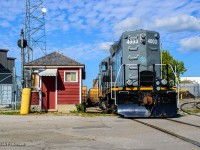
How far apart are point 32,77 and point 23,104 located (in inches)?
155

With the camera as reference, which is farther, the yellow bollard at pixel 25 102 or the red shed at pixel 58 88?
the red shed at pixel 58 88

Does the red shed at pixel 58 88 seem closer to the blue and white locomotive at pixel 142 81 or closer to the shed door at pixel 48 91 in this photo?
the shed door at pixel 48 91

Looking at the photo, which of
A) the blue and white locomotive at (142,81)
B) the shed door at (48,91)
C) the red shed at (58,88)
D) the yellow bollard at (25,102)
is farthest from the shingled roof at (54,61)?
the blue and white locomotive at (142,81)

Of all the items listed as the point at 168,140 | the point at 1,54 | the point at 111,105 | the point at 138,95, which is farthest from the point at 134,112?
the point at 1,54

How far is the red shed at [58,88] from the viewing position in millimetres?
24812

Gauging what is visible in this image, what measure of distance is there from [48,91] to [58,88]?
0.75m

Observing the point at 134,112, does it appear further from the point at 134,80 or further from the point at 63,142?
the point at 63,142

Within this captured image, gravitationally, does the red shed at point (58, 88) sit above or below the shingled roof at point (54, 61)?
below

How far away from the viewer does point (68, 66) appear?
984 inches

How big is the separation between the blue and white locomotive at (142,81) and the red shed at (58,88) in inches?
266

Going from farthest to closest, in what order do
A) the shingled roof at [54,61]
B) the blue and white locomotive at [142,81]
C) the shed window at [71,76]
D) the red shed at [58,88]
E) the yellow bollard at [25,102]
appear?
1. the shingled roof at [54,61]
2. the shed window at [71,76]
3. the red shed at [58,88]
4. the yellow bollard at [25,102]
5. the blue and white locomotive at [142,81]

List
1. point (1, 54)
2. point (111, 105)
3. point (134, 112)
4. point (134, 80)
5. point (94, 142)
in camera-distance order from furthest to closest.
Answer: point (1, 54), point (111, 105), point (134, 80), point (134, 112), point (94, 142)

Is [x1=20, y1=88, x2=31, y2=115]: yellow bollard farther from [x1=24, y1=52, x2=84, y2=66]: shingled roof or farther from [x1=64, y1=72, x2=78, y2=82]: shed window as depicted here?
A: [x1=64, y1=72, x2=78, y2=82]: shed window

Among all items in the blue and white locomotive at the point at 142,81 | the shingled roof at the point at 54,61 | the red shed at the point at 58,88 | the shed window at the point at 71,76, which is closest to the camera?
the blue and white locomotive at the point at 142,81
